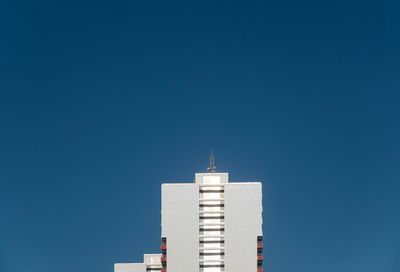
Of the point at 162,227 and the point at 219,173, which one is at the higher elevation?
the point at 219,173

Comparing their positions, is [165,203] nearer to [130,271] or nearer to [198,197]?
[198,197]

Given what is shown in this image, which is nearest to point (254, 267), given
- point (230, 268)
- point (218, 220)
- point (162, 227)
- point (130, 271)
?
point (230, 268)

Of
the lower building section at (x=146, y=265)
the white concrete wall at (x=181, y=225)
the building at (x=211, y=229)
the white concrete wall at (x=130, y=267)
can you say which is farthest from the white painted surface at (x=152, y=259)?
the white concrete wall at (x=181, y=225)

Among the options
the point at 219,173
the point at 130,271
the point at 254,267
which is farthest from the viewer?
the point at 130,271

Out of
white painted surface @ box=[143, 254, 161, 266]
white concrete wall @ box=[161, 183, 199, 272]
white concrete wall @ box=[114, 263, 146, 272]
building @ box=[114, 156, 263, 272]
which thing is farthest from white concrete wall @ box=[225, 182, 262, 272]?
white concrete wall @ box=[114, 263, 146, 272]

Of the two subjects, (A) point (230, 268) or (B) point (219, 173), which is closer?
(A) point (230, 268)

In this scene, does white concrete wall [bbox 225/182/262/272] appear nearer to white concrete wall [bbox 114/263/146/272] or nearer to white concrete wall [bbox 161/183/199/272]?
white concrete wall [bbox 161/183/199/272]

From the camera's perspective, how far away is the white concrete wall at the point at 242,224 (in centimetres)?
8562

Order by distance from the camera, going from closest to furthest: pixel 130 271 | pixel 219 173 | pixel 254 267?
1. pixel 254 267
2. pixel 219 173
3. pixel 130 271

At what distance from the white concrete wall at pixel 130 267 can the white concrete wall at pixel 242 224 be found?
2661 centimetres

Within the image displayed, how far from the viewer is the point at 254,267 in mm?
85062

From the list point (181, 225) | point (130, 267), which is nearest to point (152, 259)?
point (130, 267)

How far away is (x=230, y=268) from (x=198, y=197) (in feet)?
41.5

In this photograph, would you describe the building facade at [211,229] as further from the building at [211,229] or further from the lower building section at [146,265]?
the lower building section at [146,265]
